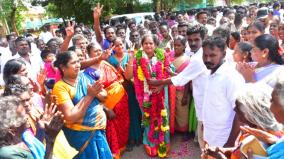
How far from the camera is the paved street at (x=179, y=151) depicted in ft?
14.1

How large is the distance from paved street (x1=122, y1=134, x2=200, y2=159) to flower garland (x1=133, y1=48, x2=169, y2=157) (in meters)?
0.24

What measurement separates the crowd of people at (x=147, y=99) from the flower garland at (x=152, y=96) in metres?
0.01

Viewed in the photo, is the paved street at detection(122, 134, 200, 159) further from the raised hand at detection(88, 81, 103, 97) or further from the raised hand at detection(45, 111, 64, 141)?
the raised hand at detection(45, 111, 64, 141)

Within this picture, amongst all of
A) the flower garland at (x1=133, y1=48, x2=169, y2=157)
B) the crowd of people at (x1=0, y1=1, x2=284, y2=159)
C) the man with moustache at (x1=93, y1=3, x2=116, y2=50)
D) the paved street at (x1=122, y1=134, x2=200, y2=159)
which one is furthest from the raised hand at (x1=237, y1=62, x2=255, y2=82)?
the man with moustache at (x1=93, y1=3, x2=116, y2=50)

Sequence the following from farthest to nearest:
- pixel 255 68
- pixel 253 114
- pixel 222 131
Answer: pixel 255 68 → pixel 222 131 → pixel 253 114

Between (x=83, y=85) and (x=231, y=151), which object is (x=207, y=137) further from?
(x=83, y=85)

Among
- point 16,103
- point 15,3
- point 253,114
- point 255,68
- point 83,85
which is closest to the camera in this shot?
point 253,114

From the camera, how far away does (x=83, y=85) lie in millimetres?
3068

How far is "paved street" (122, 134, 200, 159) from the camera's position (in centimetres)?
429

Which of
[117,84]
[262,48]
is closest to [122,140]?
[117,84]

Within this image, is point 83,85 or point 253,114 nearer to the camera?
point 253,114

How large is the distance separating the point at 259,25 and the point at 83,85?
269 cm

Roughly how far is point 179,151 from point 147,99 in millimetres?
967

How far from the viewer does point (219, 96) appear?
8.45 feet
